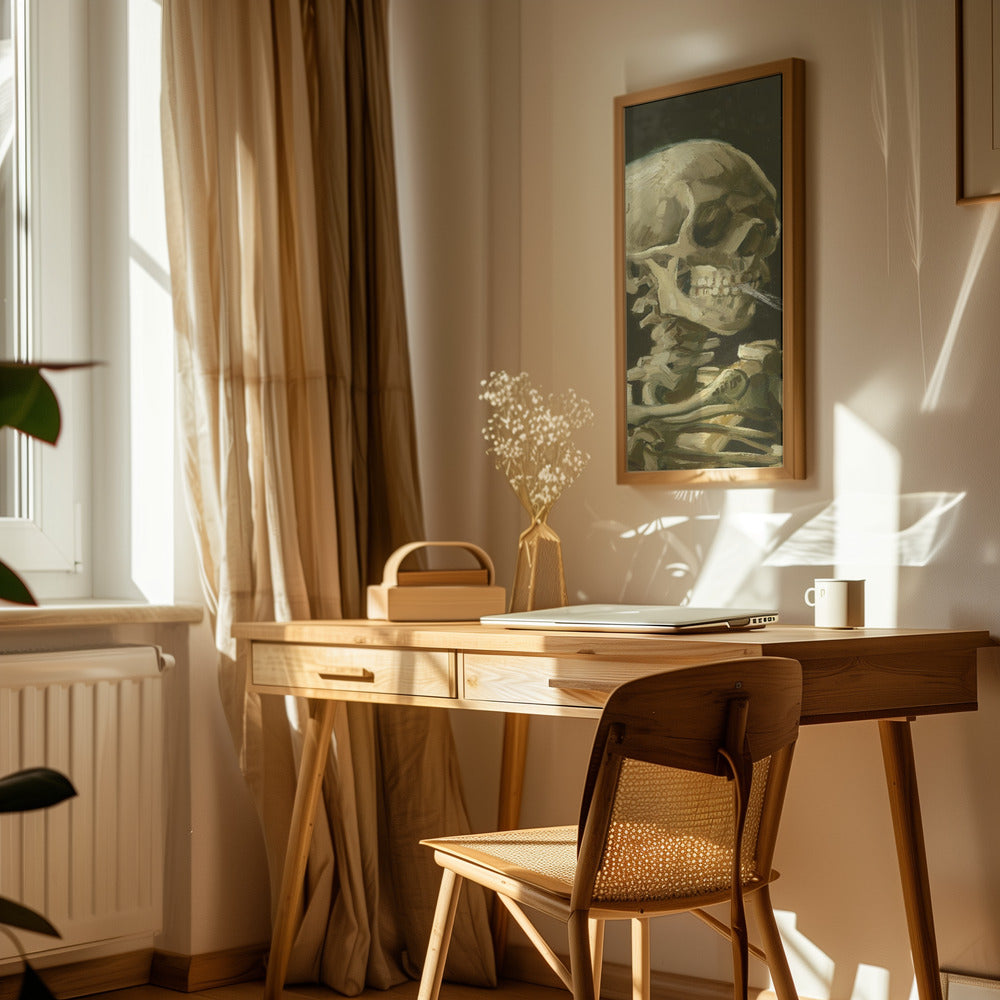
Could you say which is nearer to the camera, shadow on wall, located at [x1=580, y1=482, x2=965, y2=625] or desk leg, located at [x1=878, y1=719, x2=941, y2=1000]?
desk leg, located at [x1=878, y1=719, x2=941, y2=1000]

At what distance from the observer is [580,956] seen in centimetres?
151

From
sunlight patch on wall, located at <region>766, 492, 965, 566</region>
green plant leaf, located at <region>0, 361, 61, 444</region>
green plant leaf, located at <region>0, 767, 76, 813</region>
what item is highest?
green plant leaf, located at <region>0, 361, 61, 444</region>

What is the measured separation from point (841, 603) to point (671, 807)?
25.9 inches

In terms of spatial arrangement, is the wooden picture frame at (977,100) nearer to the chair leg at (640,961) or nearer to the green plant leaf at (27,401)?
the chair leg at (640,961)

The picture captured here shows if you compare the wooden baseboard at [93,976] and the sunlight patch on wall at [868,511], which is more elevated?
the sunlight patch on wall at [868,511]

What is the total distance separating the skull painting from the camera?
238cm

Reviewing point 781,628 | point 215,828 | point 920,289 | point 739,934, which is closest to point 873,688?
point 781,628

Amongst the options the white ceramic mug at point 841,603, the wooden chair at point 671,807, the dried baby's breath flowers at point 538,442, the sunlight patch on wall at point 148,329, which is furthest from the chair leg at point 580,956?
the sunlight patch on wall at point 148,329

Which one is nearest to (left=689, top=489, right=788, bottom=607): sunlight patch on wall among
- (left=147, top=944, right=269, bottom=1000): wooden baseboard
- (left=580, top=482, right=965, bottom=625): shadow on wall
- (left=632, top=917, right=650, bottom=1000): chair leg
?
(left=580, top=482, right=965, bottom=625): shadow on wall

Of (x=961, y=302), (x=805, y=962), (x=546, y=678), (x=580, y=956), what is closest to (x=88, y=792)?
(x=546, y=678)

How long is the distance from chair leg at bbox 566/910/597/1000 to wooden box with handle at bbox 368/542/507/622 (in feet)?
3.08

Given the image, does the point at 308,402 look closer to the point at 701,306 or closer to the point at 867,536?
the point at 701,306

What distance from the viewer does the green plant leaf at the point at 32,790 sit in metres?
0.51

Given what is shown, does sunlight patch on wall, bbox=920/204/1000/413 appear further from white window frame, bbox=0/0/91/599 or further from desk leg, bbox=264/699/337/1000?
white window frame, bbox=0/0/91/599
